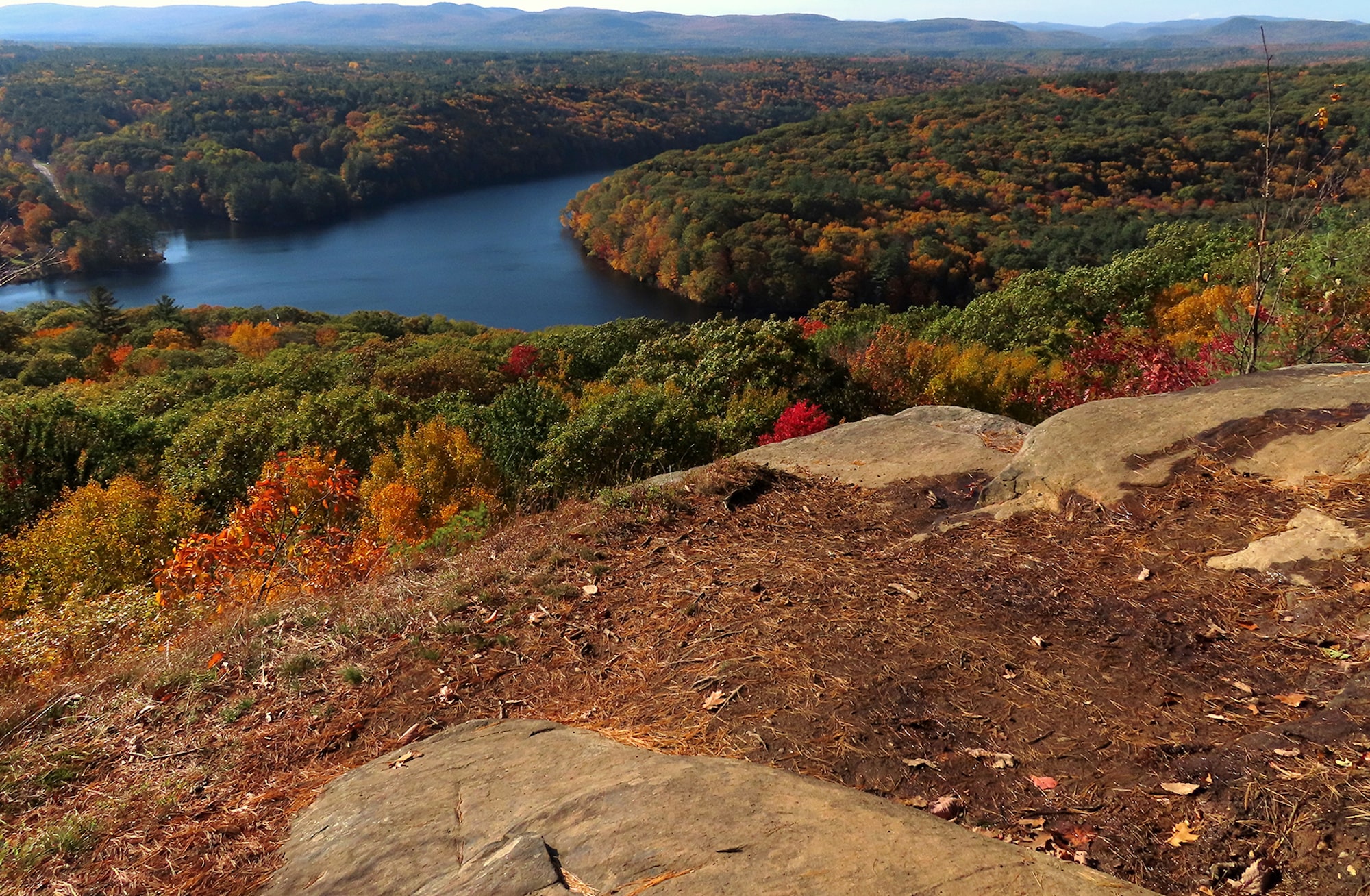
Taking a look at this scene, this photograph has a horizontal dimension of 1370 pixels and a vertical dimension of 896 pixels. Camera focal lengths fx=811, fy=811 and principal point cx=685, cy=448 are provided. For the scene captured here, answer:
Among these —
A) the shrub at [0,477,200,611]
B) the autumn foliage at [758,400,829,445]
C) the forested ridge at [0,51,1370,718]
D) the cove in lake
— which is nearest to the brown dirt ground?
the forested ridge at [0,51,1370,718]

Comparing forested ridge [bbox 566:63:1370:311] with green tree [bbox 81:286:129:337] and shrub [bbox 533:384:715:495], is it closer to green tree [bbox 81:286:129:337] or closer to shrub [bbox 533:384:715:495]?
green tree [bbox 81:286:129:337]

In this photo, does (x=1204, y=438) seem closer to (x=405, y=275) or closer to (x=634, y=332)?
(x=634, y=332)

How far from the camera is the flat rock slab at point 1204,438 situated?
5.66 metres

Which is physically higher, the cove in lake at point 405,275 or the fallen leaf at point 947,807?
the fallen leaf at point 947,807

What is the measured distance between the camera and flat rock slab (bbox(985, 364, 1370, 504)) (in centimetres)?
566

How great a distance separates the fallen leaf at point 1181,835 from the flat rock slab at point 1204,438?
313 centimetres

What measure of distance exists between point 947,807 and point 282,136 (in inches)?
5008

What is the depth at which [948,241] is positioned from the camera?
207 feet

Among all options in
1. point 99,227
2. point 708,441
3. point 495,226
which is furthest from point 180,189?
point 708,441

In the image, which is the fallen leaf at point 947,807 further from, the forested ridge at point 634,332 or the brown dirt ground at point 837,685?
the forested ridge at point 634,332

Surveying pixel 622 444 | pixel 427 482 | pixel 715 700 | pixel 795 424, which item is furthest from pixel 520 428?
pixel 715 700

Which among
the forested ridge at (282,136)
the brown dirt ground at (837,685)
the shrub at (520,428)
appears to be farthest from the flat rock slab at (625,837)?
the forested ridge at (282,136)

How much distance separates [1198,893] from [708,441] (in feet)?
35.3

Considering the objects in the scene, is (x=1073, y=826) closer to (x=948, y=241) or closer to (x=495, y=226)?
(x=948, y=241)
